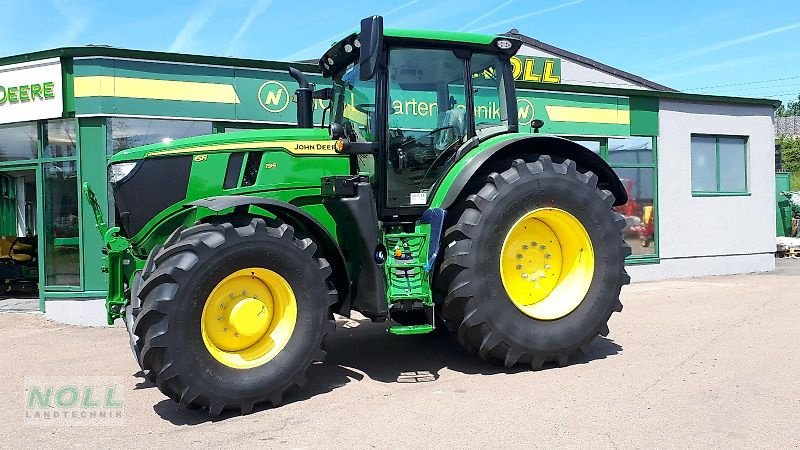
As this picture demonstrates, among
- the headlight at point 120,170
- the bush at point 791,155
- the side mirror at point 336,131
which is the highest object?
the bush at point 791,155

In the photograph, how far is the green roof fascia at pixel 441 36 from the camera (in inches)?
210

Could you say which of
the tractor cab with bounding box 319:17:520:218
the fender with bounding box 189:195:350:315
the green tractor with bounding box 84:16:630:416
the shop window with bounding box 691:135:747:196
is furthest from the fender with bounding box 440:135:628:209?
the shop window with bounding box 691:135:747:196

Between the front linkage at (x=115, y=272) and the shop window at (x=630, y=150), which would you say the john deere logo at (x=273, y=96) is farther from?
the shop window at (x=630, y=150)

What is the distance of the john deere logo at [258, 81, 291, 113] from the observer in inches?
381

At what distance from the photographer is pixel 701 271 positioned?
12.9 m

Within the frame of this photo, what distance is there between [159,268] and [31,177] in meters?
9.64

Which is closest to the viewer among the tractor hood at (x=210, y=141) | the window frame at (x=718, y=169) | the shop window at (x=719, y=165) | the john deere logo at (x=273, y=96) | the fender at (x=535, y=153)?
the tractor hood at (x=210, y=141)

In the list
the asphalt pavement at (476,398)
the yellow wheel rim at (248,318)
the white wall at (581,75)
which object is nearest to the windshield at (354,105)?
the yellow wheel rim at (248,318)

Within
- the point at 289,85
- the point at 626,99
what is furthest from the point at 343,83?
the point at 626,99

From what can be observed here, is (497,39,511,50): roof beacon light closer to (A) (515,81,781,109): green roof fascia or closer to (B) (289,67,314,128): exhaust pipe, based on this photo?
(B) (289,67,314,128): exhaust pipe

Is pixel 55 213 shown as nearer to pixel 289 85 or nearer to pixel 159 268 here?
pixel 289 85

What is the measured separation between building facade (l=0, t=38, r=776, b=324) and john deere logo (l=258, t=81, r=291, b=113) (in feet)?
0.05

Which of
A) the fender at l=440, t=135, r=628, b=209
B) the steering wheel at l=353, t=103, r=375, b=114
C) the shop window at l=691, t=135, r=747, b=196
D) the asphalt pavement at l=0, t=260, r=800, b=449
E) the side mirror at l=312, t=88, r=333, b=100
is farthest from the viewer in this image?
the shop window at l=691, t=135, r=747, b=196
